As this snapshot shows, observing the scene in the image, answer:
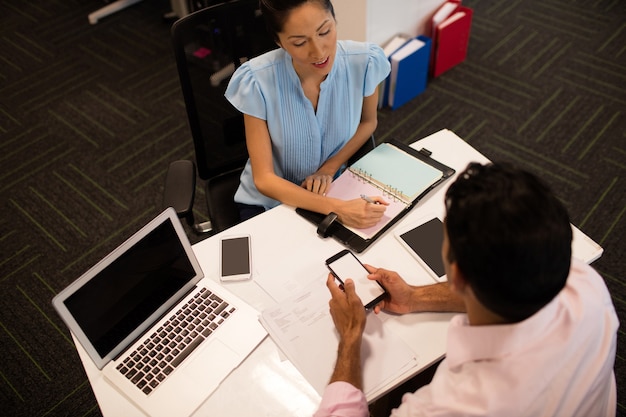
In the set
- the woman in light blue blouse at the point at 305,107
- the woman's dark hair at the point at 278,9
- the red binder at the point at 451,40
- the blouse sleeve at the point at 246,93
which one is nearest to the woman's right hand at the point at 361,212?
the woman in light blue blouse at the point at 305,107

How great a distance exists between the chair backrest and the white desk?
15.2 inches

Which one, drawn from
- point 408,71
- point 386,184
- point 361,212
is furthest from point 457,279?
point 408,71

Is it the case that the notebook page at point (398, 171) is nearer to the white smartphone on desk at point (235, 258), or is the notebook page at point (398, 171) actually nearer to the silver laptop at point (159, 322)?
the white smartphone on desk at point (235, 258)

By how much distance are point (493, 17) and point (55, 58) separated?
3.06m

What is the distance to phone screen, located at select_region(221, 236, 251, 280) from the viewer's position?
51.6 inches

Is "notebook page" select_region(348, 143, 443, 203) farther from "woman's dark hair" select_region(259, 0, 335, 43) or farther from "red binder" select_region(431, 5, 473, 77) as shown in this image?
"red binder" select_region(431, 5, 473, 77)

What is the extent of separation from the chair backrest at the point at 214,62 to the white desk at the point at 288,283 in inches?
15.2

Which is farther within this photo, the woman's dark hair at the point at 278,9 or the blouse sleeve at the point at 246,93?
the blouse sleeve at the point at 246,93

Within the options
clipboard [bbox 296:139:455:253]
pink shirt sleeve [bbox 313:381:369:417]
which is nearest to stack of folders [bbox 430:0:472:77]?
clipboard [bbox 296:139:455:253]

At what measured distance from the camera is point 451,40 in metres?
3.02

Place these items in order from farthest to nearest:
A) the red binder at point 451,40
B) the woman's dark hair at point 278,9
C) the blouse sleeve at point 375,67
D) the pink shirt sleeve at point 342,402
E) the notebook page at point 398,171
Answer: the red binder at point 451,40 < the blouse sleeve at point 375,67 < the notebook page at point 398,171 < the woman's dark hair at point 278,9 < the pink shirt sleeve at point 342,402

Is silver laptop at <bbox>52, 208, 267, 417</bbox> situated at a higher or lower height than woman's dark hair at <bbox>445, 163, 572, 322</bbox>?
lower

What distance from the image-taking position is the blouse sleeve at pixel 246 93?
147 cm

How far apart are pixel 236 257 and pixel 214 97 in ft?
1.85
